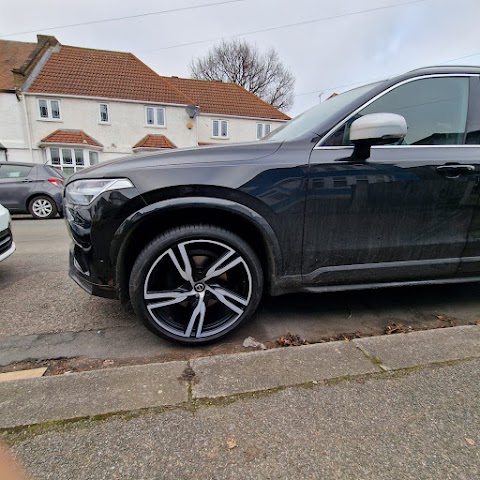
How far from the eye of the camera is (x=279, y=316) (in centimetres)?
262

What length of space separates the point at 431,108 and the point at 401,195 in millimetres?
734

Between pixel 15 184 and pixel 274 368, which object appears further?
pixel 15 184

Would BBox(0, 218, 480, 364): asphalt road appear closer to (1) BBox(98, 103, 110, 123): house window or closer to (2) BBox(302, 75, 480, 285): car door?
(2) BBox(302, 75, 480, 285): car door

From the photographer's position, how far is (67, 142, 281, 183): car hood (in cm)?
197

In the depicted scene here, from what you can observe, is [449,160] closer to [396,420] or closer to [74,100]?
[396,420]

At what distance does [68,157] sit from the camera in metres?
19.7

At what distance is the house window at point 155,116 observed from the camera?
21.2 meters

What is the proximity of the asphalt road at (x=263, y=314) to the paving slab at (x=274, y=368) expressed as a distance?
29cm

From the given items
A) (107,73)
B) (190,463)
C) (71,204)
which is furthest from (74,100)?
(190,463)

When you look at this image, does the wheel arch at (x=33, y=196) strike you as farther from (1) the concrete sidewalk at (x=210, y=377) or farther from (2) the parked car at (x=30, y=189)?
(1) the concrete sidewalk at (x=210, y=377)

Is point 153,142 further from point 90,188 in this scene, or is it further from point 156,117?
point 90,188

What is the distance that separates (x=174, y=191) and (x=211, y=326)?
922 mm

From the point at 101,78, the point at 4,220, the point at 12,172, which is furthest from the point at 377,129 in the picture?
the point at 101,78

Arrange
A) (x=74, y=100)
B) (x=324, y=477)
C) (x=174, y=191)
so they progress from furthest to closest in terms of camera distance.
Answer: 1. (x=74, y=100)
2. (x=174, y=191)
3. (x=324, y=477)
